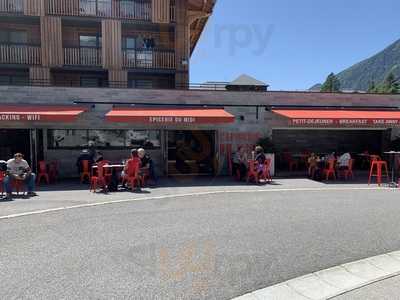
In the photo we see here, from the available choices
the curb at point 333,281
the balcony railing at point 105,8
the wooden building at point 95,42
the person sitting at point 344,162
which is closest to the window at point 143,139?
the wooden building at point 95,42

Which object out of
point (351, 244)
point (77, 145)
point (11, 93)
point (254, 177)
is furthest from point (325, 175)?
point (11, 93)

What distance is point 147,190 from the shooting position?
11766 millimetres

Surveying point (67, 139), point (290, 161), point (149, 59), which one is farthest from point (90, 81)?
point (290, 161)

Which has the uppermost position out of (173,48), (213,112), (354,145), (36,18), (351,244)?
(36,18)

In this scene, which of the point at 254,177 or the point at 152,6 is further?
the point at 152,6

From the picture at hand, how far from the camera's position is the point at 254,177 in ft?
44.9

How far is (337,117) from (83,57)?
580 inches

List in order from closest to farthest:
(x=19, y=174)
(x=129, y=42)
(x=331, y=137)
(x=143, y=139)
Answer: (x=19, y=174) < (x=143, y=139) < (x=331, y=137) < (x=129, y=42)

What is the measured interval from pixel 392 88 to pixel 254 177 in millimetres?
97151

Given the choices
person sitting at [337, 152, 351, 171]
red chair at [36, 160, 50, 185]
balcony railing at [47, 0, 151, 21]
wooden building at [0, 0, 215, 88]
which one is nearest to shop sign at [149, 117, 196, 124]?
red chair at [36, 160, 50, 185]

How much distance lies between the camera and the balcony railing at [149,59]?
2125 cm

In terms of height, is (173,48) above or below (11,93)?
above

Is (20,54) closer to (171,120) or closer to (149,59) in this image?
(149,59)

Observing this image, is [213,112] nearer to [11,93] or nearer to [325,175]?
[325,175]
